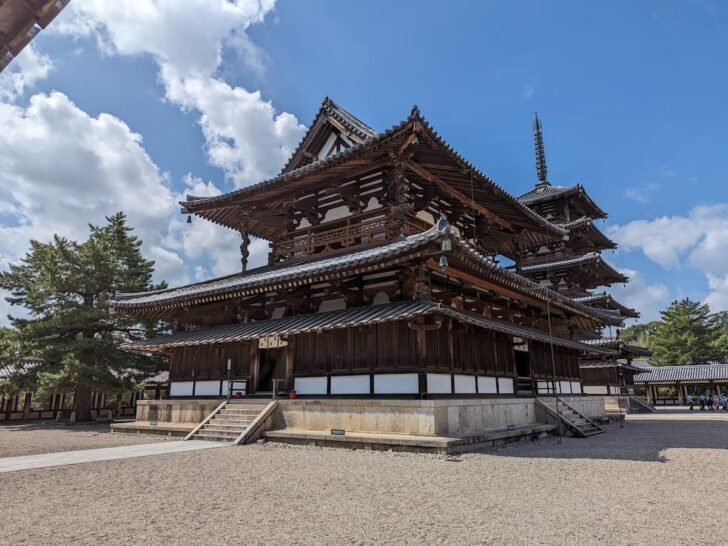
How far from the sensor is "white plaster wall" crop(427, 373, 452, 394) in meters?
12.3

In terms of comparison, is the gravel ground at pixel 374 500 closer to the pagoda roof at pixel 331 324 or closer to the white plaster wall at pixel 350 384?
the white plaster wall at pixel 350 384

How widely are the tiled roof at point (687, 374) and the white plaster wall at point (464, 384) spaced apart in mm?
36918

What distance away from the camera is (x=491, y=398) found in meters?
14.1

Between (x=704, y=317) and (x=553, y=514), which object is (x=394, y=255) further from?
(x=704, y=317)

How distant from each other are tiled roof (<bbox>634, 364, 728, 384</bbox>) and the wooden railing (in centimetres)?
3849

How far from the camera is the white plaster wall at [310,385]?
14250 mm

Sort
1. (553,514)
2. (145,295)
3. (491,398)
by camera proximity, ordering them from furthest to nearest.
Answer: (145,295) → (491,398) → (553,514)

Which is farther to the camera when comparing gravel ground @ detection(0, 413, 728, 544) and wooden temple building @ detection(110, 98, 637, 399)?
wooden temple building @ detection(110, 98, 637, 399)

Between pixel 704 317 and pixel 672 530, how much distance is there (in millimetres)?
60393

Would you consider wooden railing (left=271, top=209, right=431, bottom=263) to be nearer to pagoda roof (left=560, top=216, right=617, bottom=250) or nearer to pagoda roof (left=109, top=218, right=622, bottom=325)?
pagoda roof (left=109, top=218, right=622, bottom=325)

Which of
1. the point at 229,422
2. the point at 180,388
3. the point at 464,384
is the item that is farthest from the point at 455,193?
the point at 180,388

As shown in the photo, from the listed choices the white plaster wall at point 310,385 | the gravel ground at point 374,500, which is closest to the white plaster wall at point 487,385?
the gravel ground at point 374,500

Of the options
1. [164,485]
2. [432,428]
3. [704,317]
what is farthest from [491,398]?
[704,317]

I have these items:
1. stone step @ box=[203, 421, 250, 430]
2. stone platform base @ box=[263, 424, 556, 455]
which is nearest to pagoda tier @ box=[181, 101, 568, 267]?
stone platform base @ box=[263, 424, 556, 455]
